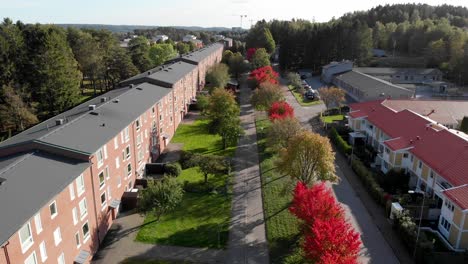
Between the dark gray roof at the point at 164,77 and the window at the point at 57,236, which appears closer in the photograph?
the window at the point at 57,236

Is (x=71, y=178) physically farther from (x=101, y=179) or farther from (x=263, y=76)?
(x=263, y=76)

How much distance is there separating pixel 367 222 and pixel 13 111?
4781 cm

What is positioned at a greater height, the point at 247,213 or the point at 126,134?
the point at 126,134

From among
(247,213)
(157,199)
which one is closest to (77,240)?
(157,199)

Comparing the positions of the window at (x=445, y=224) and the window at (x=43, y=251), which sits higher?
the window at (x=43, y=251)

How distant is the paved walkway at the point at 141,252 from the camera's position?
26094mm

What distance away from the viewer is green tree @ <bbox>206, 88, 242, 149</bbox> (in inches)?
1865

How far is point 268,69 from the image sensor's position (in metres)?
81.4

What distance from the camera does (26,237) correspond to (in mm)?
18906

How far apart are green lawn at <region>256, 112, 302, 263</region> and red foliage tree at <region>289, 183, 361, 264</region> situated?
313 cm

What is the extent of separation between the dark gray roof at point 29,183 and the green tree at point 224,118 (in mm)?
24003

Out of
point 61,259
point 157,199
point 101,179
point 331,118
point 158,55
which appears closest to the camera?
point 61,259

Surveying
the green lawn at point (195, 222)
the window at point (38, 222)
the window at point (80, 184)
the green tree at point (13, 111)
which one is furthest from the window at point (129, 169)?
the green tree at point (13, 111)

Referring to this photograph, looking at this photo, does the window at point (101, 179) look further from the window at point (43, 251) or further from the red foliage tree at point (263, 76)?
the red foliage tree at point (263, 76)
